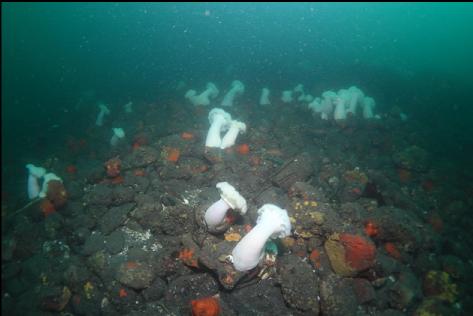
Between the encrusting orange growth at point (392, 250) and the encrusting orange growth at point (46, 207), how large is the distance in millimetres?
6773

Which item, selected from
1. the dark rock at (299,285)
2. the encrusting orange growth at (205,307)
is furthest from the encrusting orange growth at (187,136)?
the encrusting orange growth at (205,307)

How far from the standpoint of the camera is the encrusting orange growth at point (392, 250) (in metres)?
5.65

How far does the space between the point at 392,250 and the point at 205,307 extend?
12.1ft

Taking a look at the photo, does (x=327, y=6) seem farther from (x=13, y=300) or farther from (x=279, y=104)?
(x=13, y=300)

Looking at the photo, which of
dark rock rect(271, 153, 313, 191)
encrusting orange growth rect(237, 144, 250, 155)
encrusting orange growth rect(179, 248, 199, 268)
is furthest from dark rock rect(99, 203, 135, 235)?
dark rock rect(271, 153, 313, 191)

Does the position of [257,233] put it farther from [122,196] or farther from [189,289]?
[122,196]

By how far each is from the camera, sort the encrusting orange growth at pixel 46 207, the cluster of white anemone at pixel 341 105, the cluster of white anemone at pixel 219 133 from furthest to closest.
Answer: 1. the cluster of white anemone at pixel 341 105
2. the cluster of white anemone at pixel 219 133
3. the encrusting orange growth at pixel 46 207

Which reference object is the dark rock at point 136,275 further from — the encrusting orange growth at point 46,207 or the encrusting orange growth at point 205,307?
the encrusting orange growth at point 46,207

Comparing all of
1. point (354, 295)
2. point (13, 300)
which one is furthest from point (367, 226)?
point (13, 300)

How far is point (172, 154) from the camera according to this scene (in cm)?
744

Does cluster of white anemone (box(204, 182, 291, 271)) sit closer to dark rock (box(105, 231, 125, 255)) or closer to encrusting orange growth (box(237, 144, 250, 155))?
dark rock (box(105, 231, 125, 255))

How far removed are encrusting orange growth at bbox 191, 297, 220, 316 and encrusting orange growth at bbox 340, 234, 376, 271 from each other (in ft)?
7.47

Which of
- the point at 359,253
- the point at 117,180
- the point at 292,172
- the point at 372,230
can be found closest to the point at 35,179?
the point at 117,180

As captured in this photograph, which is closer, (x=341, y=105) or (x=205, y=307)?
(x=205, y=307)
